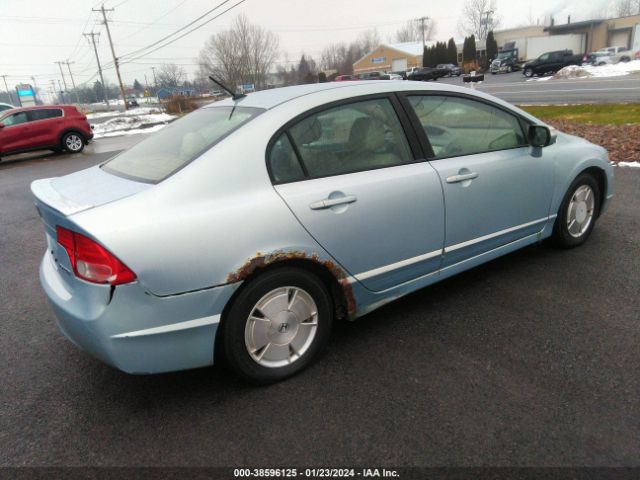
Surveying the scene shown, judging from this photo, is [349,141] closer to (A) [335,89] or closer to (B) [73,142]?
(A) [335,89]

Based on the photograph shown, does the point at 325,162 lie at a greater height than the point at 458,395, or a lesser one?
greater

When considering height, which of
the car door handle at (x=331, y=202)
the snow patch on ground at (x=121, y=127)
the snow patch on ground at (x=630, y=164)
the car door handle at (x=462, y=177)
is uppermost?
the car door handle at (x=331, y=202)

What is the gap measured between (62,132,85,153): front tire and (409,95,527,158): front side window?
1507cm

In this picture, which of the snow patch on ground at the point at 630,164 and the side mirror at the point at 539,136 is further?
the snow patch on ground at the point at 630,164

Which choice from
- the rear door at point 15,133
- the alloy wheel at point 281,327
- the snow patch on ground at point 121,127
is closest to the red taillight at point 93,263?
the alloy wheel at point 281,327

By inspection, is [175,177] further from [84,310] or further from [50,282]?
[50,282]

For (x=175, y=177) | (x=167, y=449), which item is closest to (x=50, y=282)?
(x=175, y=177)

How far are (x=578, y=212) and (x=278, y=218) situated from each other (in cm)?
293

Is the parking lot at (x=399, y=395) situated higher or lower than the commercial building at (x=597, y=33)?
lower

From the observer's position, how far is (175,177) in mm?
2320

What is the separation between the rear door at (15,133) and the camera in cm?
1421

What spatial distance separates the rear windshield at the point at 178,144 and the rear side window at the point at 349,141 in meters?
0.33

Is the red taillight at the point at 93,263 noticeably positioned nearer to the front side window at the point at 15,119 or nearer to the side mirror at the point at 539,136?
the side mirror at the point at 539,136

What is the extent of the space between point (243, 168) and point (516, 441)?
1.80 metres
